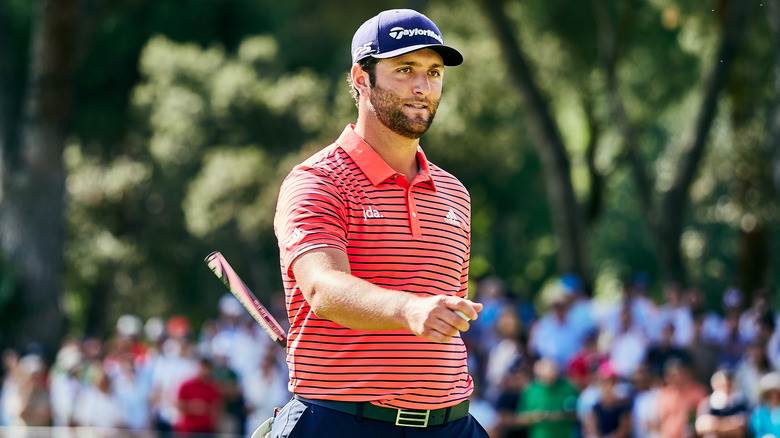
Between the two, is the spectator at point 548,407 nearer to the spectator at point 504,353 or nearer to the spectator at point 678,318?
the spectator at point 504,353

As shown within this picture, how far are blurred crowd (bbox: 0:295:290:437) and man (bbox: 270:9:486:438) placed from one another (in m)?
11.0

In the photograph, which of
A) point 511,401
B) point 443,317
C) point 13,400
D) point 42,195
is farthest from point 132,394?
point 443,317

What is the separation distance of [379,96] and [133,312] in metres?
32.0

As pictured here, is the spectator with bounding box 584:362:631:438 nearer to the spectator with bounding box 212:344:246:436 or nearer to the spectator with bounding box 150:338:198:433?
the spectator with bounding box 212:344:246:436

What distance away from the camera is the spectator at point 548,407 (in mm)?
12844

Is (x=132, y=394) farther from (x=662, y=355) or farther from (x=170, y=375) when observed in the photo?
(x=662, y=355)

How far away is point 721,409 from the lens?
11.4m

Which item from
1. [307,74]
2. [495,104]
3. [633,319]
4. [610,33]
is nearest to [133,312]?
[307,74]

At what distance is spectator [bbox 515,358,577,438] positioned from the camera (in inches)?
506

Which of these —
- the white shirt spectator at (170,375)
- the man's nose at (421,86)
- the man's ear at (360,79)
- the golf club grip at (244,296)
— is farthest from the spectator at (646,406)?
the man's nose at (421,86)

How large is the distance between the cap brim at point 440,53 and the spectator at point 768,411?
24.4 feet

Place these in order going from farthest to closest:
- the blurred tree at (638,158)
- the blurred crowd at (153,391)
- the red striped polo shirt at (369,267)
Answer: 1. the blurred tree at (638,158)
2. the blurred crowd at (153,391)
3. the red striped polo shirt at (369,267)

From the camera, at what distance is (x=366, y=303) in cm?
364

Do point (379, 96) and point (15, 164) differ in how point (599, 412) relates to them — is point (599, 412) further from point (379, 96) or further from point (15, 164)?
point (15, 164)
